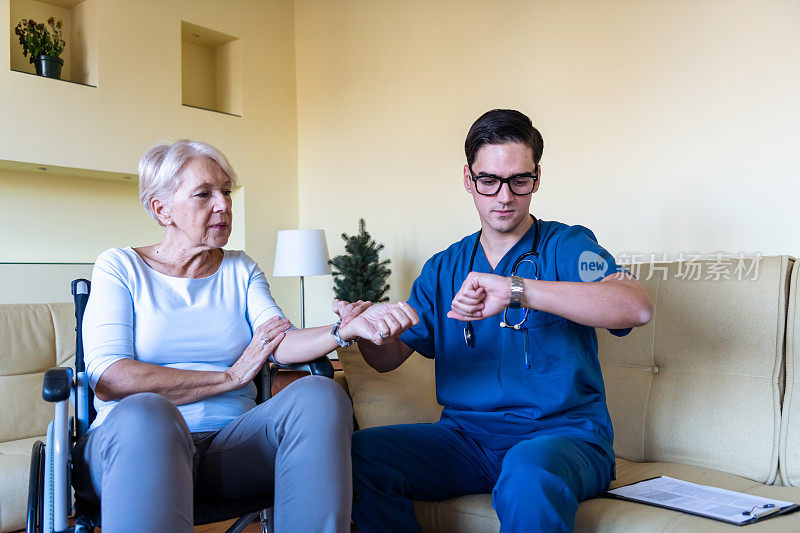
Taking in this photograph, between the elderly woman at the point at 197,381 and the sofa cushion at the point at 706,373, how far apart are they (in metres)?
0.95

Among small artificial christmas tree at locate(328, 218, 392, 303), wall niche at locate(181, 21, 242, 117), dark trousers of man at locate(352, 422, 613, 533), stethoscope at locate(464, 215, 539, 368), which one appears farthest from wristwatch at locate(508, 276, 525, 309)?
wall niche at locate(181, 21, 242, 117)

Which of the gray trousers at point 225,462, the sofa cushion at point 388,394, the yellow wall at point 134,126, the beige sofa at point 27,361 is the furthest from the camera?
the yellow wall at point 134,126

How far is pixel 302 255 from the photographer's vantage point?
4680 millimetres

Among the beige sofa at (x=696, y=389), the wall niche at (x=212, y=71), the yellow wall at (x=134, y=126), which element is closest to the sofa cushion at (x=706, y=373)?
the beige sofa at (x=696, y=389)

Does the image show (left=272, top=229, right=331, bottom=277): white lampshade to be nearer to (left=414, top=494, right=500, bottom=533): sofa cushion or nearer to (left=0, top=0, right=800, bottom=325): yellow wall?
(left=0, top=0, right=800, bottom=325): yellow wall

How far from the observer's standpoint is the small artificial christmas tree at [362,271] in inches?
182

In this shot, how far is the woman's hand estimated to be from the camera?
178 cm

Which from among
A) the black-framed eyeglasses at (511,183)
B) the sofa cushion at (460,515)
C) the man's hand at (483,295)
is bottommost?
the sofa cushion at (460,515)

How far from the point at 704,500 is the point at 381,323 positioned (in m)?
→ 0.86

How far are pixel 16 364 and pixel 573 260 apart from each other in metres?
2.35

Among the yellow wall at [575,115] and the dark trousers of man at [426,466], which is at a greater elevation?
the yellow wall at [575,115]

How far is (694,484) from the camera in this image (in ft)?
5.96

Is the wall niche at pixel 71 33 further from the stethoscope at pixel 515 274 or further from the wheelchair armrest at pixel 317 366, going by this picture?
the stethoscope at pixel 515 274

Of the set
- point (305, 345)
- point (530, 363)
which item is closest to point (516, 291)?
point (530, 363)
